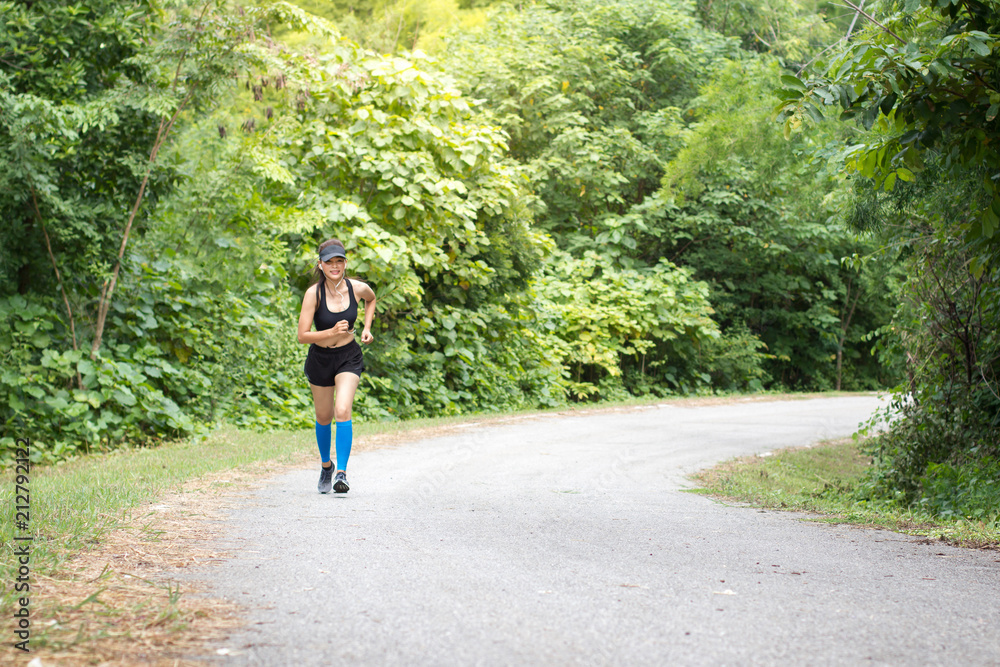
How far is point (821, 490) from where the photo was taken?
8.98 meters

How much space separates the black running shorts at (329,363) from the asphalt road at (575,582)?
37.5 inches

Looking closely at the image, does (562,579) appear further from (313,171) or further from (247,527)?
Result: (313,171)

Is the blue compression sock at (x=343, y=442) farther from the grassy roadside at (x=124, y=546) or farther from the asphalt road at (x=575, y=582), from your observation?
the grassy roadside at (x=124, y=546)

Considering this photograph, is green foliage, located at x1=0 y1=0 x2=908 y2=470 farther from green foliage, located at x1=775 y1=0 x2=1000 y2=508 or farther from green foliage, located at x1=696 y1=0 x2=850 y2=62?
green foliage, located at x1=775 y1=0 x2=1000 y2=508

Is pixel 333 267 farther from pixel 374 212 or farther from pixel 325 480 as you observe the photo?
pixel 374 212

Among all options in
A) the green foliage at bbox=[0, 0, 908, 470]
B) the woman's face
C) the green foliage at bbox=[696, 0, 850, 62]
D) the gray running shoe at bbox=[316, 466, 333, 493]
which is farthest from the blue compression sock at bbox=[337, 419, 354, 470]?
the green foliage at bbox=[696, 0, 850, 62]

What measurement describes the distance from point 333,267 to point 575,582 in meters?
3.65

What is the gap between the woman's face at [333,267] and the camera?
7062 millimetres

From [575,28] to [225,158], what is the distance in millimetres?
16977

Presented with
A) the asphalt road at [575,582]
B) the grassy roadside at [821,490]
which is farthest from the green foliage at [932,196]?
the asphalt road at [575,582]

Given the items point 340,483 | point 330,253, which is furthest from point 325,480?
point 330,253

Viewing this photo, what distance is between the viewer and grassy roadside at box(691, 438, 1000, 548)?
6297mm

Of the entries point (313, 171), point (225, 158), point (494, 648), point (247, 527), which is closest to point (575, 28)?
point (313, 171)

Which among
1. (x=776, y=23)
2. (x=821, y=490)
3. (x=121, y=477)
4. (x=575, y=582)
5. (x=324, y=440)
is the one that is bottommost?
(x=821, y=490)
